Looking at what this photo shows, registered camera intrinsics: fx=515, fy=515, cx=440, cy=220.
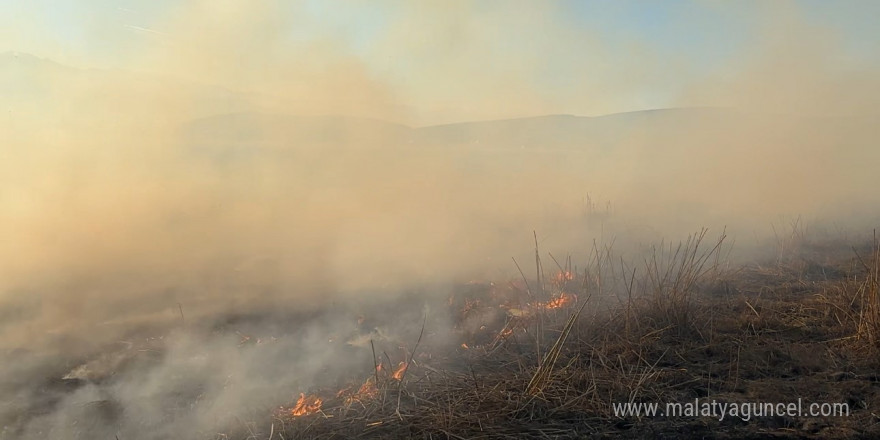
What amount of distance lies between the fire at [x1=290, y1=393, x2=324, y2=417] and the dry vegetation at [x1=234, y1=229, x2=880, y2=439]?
39mm

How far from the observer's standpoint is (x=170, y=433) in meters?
3.56

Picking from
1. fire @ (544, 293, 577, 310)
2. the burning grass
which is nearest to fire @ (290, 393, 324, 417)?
the burning grass

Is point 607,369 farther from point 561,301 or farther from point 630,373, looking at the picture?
point 561,301

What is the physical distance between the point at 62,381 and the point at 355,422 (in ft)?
9.22

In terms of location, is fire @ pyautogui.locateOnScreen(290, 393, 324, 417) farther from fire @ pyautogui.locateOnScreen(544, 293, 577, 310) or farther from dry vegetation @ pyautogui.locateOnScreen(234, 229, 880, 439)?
fire @ pyautogui.locateOnScreen(544, 293, 577, 310)

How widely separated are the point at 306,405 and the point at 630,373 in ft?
7.10

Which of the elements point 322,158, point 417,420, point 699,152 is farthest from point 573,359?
point 699,152

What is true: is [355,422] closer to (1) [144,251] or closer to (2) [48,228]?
(1) [144,251]

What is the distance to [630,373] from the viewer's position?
130 inches

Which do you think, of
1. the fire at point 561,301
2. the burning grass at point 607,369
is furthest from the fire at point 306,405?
the fire at point 561,301

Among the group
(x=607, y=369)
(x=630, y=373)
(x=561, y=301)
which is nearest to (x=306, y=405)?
(x=607, y=369)

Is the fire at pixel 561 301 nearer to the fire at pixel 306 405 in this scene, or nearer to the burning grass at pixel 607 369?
the burning grass at pixel 607 369

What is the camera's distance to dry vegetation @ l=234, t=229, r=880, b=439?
2816mm

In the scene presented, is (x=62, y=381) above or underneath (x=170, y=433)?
above
